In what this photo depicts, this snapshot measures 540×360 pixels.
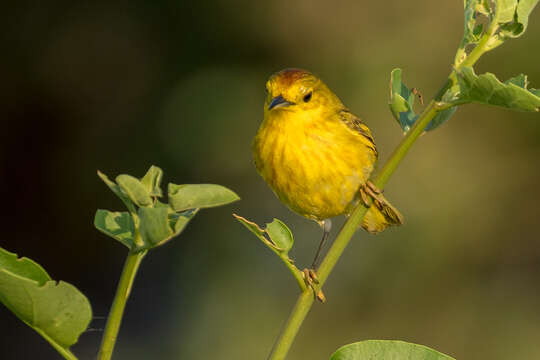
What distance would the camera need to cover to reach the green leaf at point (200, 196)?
Answer: 0.91m

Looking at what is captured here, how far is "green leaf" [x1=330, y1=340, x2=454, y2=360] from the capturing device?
107 cm

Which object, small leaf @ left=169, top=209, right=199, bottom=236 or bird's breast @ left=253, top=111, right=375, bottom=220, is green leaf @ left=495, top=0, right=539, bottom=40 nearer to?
small leaf @ left=169, top=209, right=199, bottom=236

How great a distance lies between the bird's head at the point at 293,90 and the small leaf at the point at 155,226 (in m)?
1.56

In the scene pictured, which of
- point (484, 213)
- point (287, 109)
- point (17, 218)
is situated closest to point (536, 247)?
point (484, 213)

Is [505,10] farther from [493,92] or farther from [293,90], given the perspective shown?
[293,90]

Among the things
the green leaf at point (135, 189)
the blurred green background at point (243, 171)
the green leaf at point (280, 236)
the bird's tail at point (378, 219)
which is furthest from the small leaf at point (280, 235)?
the blurred green background at point (243, 171)

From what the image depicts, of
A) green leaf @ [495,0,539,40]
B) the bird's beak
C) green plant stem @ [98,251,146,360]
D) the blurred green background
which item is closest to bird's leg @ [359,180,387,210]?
green leaf @ [495,0,539,40]

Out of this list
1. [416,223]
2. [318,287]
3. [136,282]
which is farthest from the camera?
[136,282]

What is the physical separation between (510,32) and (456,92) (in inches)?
4.7

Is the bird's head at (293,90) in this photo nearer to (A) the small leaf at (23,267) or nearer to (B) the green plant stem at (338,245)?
(B) the green plant stem at (338,245)

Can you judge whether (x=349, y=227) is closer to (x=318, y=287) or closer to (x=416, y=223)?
(x=318, y=287)

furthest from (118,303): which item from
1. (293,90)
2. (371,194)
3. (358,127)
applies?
(358,127)

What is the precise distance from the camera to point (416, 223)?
5109mm

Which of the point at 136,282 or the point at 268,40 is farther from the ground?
the point at 268,40
